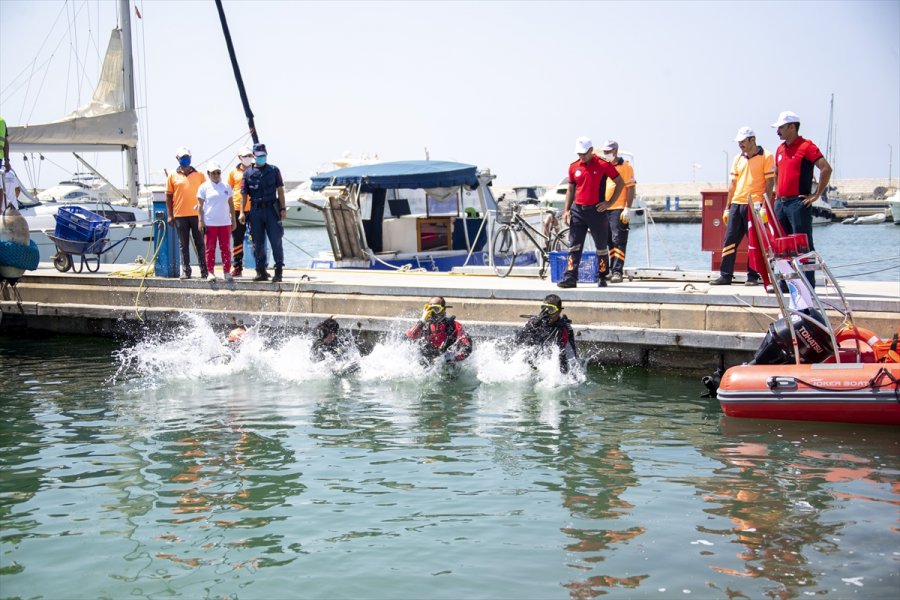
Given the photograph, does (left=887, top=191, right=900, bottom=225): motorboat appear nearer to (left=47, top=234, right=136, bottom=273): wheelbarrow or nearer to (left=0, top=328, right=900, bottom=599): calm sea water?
(left=47, top=234, right=136, bottom=273): wheelbarrow

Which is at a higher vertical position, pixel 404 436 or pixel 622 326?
pixel 622 326

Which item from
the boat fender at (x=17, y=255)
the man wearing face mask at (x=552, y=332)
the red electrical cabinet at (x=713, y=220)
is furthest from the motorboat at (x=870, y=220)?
the boat fender at (x=17, y=255)

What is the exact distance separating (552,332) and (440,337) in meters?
1.41

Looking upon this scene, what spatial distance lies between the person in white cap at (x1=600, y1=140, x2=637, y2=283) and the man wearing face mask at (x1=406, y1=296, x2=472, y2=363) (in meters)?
2.86

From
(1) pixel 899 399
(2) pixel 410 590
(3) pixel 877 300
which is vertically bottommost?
(2) pixel 410 590

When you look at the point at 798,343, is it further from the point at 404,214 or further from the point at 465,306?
the point at 404,214

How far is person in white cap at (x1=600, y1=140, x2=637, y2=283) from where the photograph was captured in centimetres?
1405

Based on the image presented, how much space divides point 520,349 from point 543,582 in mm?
5866

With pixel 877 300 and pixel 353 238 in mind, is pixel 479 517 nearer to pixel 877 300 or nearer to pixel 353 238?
pixel 877 300

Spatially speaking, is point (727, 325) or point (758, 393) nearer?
point (758, 393)

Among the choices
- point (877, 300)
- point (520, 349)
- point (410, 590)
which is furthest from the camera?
point (520, 349)

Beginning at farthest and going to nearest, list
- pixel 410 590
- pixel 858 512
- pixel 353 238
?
pixel 353 238 → pixel 858 512 → pixel 410 590

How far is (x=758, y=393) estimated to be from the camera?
9969mm

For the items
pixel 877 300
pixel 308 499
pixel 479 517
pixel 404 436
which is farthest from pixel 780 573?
pixel 877 300
